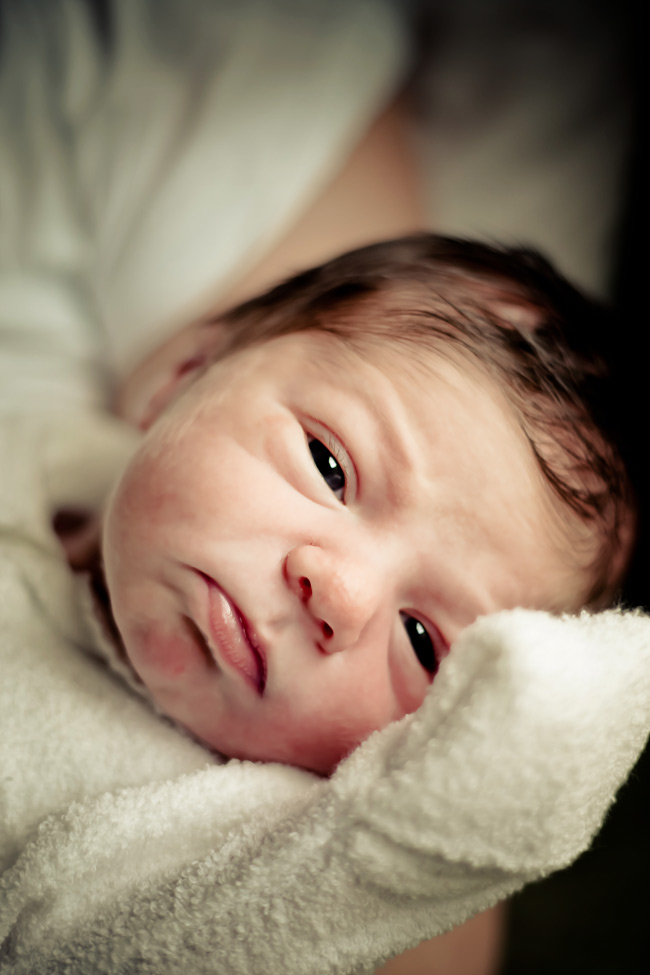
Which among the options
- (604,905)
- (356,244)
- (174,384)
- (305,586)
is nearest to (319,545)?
(305,586)

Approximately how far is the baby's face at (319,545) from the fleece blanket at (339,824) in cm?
9

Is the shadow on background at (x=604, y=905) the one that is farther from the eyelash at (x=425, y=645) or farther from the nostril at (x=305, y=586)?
the nostril at (x=305, y=586)

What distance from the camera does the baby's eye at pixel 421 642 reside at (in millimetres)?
788

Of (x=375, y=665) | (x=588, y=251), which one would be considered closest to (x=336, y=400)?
(x=375, y=665)

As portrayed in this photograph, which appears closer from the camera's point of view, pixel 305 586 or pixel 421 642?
pixel 305 586

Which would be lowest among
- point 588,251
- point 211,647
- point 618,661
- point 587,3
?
point 211,647

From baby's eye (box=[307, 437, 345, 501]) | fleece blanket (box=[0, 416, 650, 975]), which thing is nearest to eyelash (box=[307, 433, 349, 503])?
baby's eye (box=[307, 437, 345, 501])

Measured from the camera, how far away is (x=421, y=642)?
2.61 ft

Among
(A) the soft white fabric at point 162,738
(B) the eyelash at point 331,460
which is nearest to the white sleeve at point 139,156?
(A) the soft white fabric at point 162,738

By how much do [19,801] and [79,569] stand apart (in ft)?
1.18

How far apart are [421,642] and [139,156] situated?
1.05 meters

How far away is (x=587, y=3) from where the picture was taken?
153cm

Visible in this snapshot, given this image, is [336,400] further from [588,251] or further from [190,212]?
[588,251]

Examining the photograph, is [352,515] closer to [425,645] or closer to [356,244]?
[425,645]
